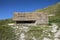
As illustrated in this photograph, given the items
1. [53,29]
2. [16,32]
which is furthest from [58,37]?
[16,32]

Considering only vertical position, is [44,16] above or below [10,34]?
above

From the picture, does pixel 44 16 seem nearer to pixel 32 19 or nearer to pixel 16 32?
pixel 32 19

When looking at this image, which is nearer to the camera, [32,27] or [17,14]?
[32,27]

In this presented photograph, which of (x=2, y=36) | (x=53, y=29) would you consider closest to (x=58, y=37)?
(x=53, y=29)

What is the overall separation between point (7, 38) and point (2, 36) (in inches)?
45.0

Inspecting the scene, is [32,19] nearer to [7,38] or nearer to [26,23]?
[26,23]

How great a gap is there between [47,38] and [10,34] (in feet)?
20.6

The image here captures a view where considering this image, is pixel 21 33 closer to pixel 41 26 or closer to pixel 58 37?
pixel 41 26

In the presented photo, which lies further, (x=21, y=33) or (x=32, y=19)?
(x=32, y=19)

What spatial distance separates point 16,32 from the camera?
105ft

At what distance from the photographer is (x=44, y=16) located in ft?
112

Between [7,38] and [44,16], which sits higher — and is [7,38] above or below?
below

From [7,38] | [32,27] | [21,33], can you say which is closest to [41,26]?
[32,27]

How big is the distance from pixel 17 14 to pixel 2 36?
17.9ft
